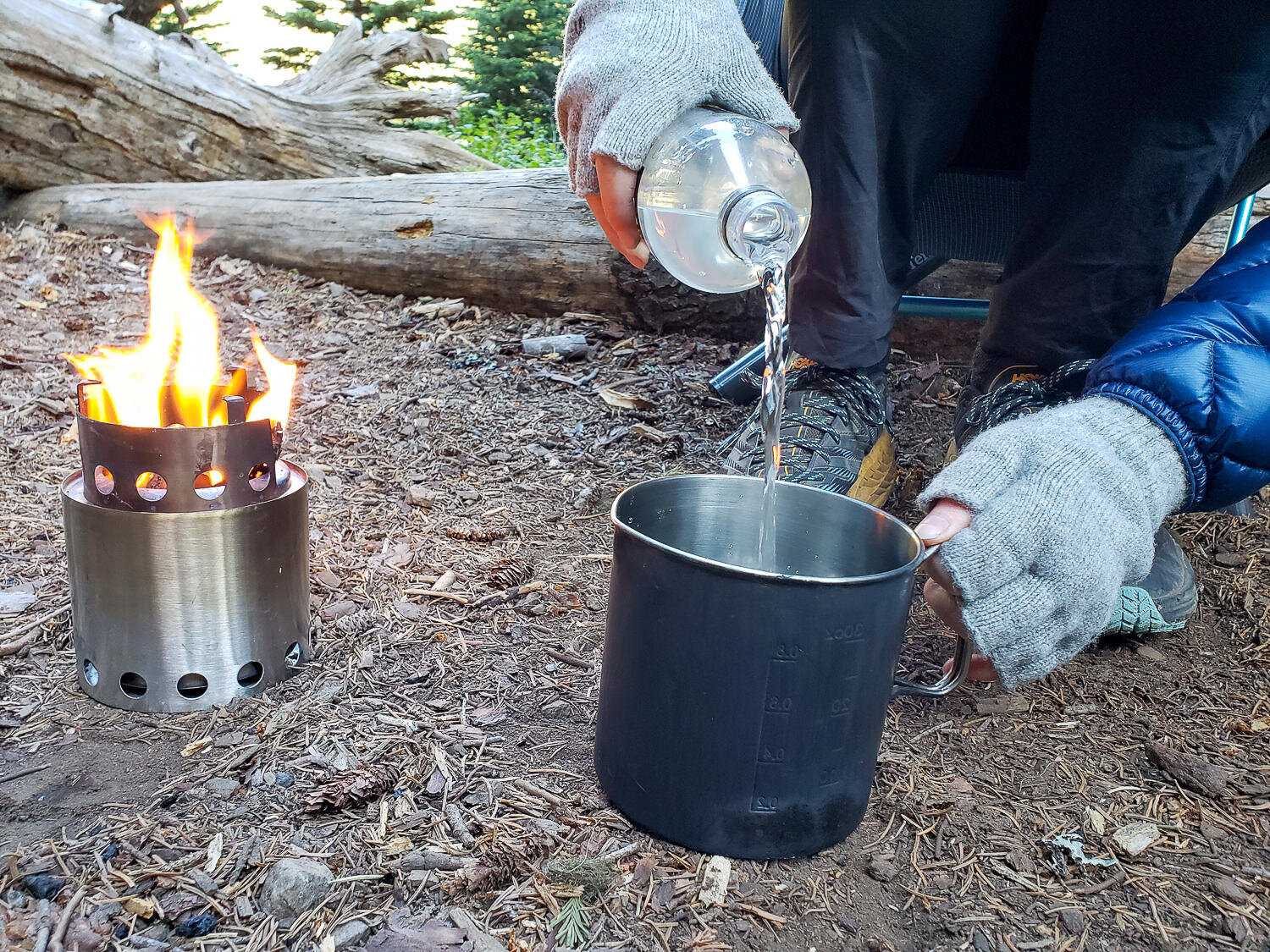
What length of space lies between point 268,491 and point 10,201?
5.14 meters

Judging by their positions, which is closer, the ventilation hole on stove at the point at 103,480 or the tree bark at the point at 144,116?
the ventilation hole on stove at the point at 103,480

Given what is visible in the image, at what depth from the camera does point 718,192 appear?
1.95 meters

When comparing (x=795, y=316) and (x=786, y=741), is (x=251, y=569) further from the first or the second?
(x=795, y=316)

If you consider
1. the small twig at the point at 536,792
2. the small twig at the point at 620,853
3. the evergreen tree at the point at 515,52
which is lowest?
the small twig at the point at 536,792

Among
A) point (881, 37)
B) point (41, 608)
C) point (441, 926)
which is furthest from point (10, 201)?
point (441, 926)

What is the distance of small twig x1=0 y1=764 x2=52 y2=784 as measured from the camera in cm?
167

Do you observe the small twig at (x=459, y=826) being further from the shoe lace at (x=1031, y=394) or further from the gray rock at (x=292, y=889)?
the shoe lace at (x=1031, y=394)

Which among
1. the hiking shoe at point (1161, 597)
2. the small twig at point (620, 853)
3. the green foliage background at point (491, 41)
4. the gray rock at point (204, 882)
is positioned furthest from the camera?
the green foliage background at point (491, 41)

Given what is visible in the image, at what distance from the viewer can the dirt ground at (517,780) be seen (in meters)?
1.43

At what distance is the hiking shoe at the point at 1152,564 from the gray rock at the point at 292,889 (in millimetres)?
1675

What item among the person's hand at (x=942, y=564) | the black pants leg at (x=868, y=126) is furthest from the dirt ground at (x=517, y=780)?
the black pants leg at (x=868, y=126)

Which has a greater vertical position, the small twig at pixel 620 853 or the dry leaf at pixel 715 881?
the small twig at pixel 620 853

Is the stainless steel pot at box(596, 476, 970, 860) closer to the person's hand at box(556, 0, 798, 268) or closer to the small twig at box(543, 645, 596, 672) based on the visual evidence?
the small twig at box(543, 645, 596, 672)

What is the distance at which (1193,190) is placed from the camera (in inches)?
91.5
